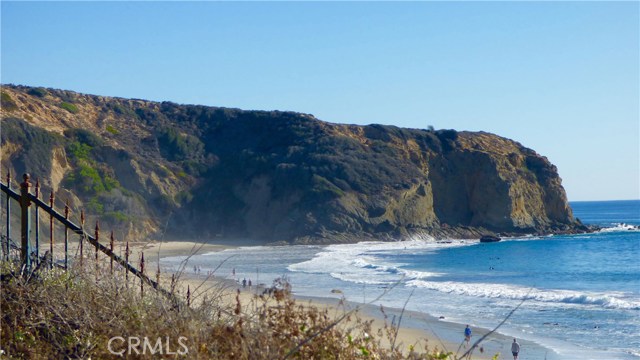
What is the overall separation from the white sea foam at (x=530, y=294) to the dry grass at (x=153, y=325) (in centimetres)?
2032

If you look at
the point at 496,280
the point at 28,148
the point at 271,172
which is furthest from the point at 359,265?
the point at 271,172

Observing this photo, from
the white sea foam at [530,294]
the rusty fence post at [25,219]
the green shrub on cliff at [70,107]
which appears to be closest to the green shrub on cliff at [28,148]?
the green shrub on cliff at [70,107]

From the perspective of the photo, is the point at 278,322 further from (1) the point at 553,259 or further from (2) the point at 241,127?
(2) the point at 241,127

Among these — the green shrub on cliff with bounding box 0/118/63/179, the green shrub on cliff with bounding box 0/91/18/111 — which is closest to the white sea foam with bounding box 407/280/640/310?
the green shrub on cliff with bounding box 0/118/63/179

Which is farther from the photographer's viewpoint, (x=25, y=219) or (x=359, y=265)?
(x=359, y=265)

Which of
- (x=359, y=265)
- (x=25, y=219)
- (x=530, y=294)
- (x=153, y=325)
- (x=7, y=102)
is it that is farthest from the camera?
(x=7, y=102)

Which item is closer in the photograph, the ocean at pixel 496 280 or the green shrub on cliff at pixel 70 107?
the ocean at pixel 496 280

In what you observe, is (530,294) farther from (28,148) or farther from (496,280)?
(28,148)

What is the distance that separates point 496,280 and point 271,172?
3884 centimetres

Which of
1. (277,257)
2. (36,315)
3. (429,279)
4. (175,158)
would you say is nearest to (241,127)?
(175,158)

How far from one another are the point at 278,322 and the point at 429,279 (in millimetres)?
30995

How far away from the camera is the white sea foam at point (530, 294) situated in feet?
84.6

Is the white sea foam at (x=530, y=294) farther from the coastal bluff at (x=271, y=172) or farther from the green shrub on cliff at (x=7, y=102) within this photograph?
the green shrub on cliff at (x=7, y=102)

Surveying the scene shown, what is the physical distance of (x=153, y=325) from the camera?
420 centimetres
